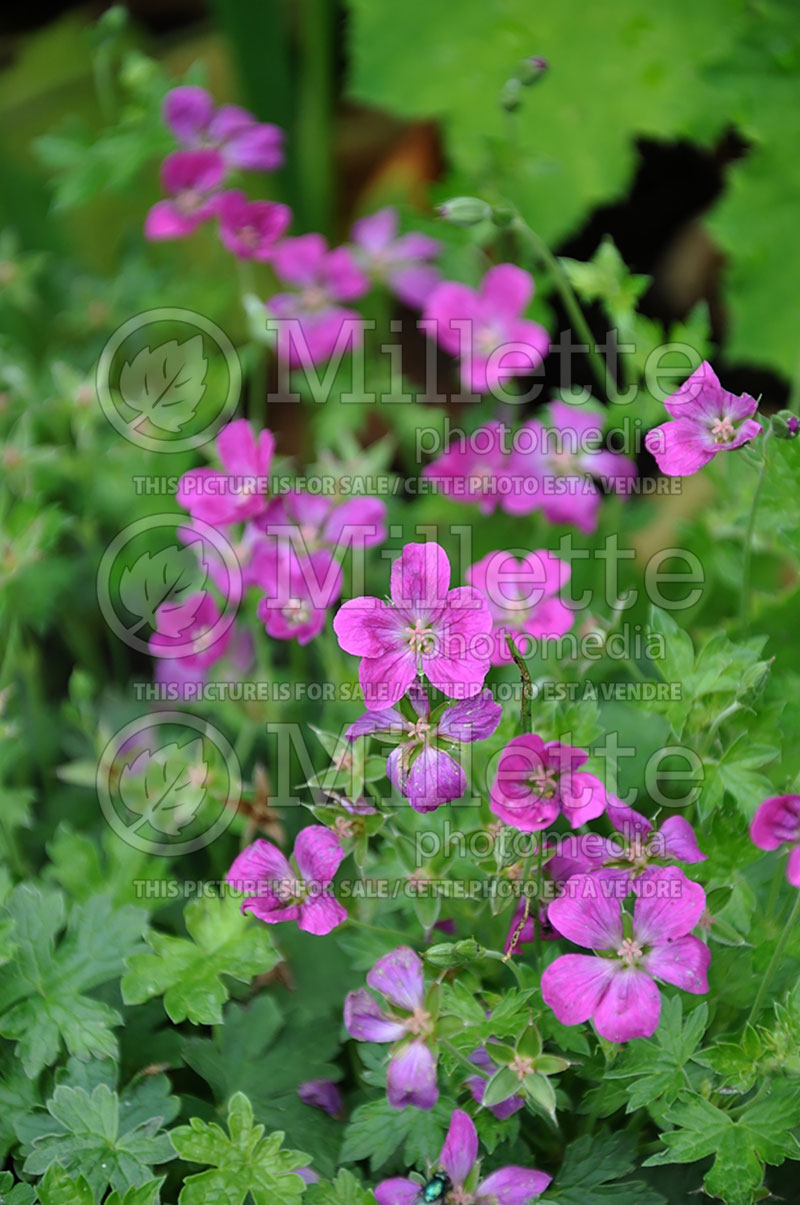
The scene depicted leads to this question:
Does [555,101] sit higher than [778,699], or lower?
higher

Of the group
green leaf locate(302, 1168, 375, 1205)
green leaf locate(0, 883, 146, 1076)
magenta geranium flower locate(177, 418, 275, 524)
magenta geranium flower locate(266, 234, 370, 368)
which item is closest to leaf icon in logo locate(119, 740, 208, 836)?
green leaf locate(0, 883, 146, 1076)

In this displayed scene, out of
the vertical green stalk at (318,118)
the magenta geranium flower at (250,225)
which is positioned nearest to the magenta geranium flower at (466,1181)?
the magenta geranium flower at (250,225)

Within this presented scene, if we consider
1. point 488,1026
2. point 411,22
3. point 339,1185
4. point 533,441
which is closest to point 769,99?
point 411,22

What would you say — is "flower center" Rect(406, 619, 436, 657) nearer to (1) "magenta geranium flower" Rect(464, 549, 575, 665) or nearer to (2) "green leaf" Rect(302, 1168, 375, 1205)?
(1) "magenta geranium flower" Rect(464, 549, 575, 665)

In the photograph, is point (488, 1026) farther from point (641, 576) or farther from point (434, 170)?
point (434, 170)

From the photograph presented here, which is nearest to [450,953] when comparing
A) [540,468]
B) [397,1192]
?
[397,1192]

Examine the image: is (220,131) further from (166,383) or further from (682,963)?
(682,963)
